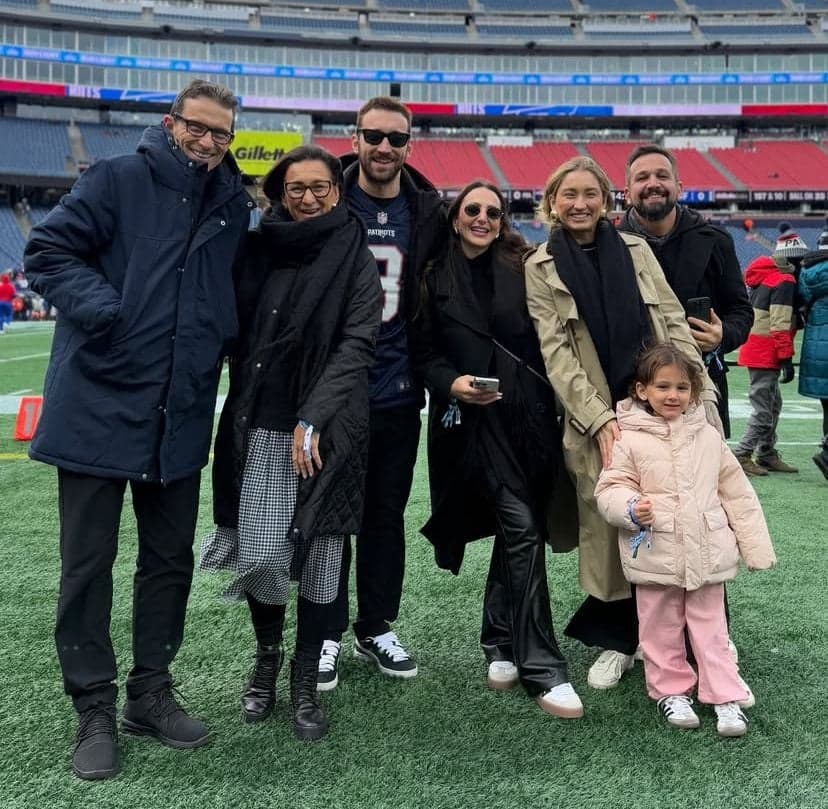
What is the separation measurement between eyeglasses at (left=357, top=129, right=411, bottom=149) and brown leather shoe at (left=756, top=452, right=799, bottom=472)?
5110 millimetres

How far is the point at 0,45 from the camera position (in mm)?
45469

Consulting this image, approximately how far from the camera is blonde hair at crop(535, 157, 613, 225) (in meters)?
2.84

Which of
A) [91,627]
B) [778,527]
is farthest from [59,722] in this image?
[778,527]

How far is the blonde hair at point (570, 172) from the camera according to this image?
9.31 ft

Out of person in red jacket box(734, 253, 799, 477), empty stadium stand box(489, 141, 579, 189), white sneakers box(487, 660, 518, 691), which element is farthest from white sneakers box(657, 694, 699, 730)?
empty stadium stand box(489, 141, 579, 189)

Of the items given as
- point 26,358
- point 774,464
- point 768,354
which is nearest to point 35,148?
point 26,358

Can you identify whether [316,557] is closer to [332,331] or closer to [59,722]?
[332,331]

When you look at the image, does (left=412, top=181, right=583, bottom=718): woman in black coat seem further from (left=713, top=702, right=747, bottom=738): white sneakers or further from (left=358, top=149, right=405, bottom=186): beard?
(left=713, top=702, right=747, bottom=738): white sneakers

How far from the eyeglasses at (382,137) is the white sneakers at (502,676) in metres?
1.93

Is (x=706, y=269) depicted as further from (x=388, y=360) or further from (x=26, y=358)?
(x=26, y=358)

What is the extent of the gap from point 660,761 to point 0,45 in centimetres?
5385

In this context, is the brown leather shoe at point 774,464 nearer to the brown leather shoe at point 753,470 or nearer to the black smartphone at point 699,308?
the brown leather shoe at point 753,470

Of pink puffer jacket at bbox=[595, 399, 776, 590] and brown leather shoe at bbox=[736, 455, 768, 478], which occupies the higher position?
pink puffer jacket at bbox=[595, 399, 776, 590]

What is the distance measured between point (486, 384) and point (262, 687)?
1.25 m
